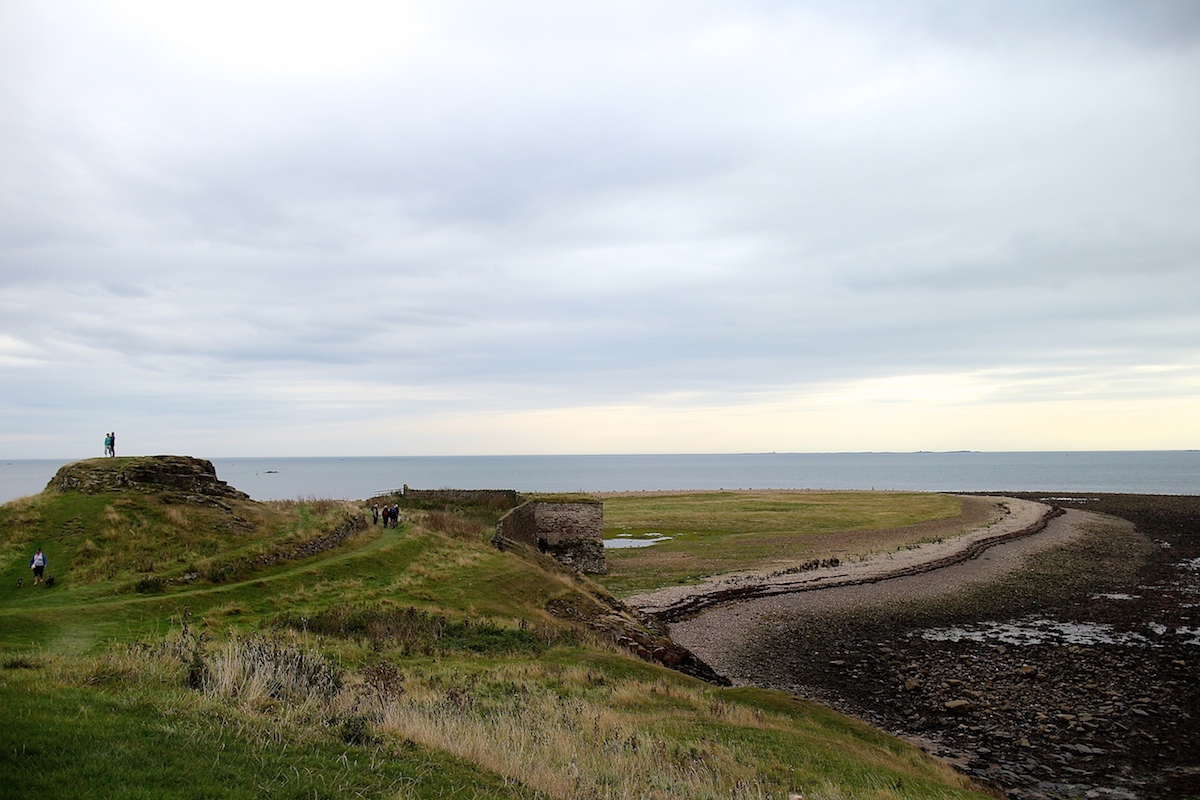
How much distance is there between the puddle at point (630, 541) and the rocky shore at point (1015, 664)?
2487 centimetres

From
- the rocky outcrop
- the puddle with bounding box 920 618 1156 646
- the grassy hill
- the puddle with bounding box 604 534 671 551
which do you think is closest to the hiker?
the grassy hill

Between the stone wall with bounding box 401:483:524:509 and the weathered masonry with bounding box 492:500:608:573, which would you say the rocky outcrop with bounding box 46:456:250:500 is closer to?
the stone wall with bounding box 401:483:524:509

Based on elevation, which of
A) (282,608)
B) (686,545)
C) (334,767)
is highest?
(334,767)

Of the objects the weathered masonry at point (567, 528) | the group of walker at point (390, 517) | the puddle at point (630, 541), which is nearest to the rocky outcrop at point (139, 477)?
the group of walker at point (390, 517)

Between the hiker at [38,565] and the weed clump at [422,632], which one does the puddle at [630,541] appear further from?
the hiker at [38,565]

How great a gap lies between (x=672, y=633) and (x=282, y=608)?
1780cm

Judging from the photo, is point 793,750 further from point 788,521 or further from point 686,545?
point 788,521

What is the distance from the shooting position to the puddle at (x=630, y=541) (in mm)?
64069

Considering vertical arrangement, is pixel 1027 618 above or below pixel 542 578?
below

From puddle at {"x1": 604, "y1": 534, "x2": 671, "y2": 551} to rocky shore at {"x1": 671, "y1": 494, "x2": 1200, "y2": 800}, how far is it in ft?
81.6

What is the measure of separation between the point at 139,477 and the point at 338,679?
21055mm

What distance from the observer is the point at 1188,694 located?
22.7 meters

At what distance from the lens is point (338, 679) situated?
13297 millimetres

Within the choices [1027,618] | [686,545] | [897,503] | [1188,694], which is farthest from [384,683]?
[897,503]
